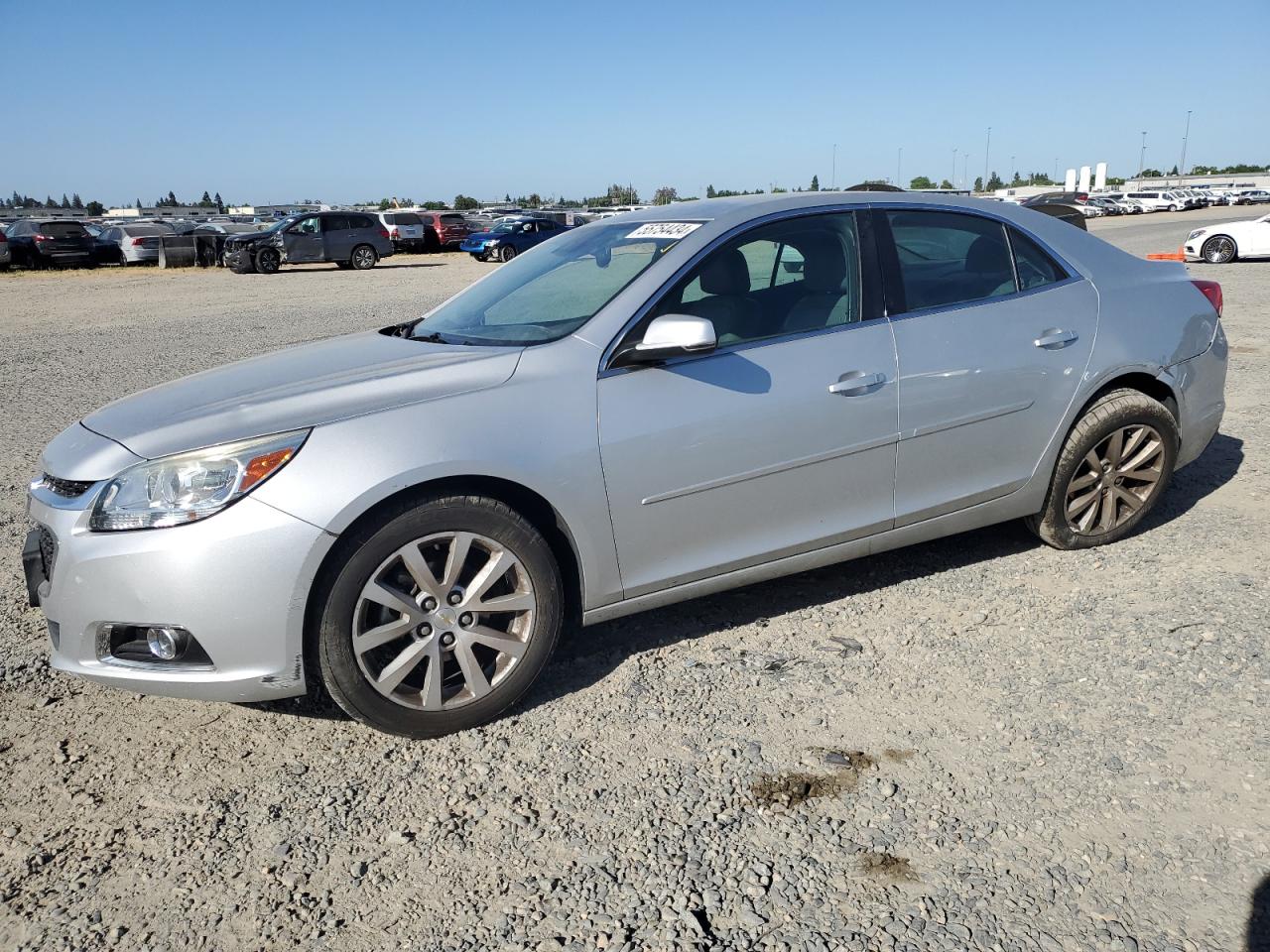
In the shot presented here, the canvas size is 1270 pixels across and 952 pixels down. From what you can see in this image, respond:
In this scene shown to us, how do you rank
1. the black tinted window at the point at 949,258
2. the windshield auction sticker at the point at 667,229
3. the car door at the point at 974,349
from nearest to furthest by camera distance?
the windshield auction sticker at the point at 667,229 → the car door at the point at 974,349 → the black tinted window at the point at 949,258

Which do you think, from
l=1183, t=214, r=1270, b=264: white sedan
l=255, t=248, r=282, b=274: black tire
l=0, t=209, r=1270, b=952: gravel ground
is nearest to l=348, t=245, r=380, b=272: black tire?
l=255, t=248, r=282, b=274: black tire

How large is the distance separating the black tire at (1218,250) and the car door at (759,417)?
2115 centimetres

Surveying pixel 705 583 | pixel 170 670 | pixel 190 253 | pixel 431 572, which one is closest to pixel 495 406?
pixel 431 572

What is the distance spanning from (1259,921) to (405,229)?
37271mm

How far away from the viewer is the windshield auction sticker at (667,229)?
3.91 meters

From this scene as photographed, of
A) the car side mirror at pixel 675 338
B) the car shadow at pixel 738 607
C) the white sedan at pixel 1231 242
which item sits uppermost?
the car side mirror at pixel 675 338

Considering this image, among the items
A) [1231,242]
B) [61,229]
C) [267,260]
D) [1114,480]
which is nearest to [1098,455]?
[1114,480]

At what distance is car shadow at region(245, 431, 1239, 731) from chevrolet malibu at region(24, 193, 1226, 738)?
188 millimetres

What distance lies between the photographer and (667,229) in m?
4.01

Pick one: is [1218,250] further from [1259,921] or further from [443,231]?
[443,231]

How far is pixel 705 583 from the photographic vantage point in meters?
3.72

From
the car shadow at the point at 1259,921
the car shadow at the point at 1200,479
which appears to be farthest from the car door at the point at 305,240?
the car shadow at the point at 1259,921

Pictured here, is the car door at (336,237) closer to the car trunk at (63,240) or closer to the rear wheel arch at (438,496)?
the car trunk at (63,240)

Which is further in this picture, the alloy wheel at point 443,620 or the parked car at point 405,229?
the parked car at point 405,229
